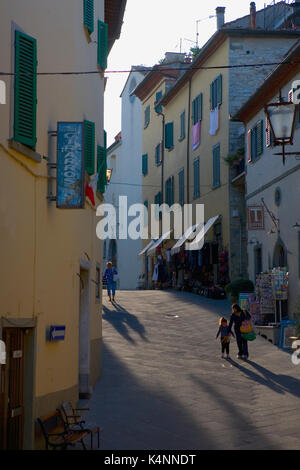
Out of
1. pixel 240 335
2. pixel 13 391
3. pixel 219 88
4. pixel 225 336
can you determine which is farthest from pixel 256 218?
pixel 13 391

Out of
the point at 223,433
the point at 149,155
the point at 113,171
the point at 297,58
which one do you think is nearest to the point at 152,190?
the point at 149,155

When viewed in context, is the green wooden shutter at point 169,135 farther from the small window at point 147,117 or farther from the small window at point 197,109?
the small window at point 147,117

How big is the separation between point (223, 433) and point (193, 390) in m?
3.56

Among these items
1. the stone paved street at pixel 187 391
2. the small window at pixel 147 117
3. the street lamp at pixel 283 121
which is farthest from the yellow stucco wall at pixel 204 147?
the street lamp at pixel 283 121

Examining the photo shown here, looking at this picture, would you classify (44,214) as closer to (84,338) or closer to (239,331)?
(84,338)

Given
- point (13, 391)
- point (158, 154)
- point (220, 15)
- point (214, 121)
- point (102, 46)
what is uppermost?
point (220, 15)

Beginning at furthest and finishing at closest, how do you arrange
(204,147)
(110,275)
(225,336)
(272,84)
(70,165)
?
1. (204,147)
2. (110,275)
3. (272,84)
4. (225,336)
5. (70,165)

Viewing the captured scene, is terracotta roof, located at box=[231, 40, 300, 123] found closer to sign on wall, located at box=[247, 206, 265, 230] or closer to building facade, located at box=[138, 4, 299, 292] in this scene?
building facade, located at box=[138, 4, 299, 292]

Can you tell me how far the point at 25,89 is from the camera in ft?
35.1

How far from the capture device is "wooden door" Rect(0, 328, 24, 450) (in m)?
10.1

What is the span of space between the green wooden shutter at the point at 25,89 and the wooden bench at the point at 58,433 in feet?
12.1

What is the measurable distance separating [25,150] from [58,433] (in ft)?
12.2

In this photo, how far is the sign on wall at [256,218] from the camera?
26.3 m

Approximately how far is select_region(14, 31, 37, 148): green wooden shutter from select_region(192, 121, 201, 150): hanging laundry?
84.8 feet
